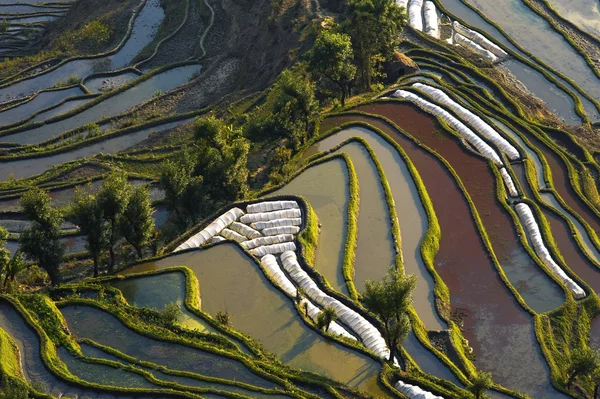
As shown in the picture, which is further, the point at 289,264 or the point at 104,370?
the point at 289,264

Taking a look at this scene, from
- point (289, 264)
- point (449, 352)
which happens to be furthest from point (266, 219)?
point (449, 352)

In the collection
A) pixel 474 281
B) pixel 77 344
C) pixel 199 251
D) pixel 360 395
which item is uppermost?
pixel 474 281

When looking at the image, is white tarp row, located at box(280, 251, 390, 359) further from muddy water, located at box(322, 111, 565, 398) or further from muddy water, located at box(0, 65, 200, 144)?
muddy water, located at box(0, 65, 200, 144)

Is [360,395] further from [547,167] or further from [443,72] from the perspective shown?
[443,72]

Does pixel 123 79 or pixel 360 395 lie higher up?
pixel 360 395

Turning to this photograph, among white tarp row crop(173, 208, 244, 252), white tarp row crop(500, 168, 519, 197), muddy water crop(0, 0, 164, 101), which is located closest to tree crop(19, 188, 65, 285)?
white tarp row crop(173, 208, 244, 252)

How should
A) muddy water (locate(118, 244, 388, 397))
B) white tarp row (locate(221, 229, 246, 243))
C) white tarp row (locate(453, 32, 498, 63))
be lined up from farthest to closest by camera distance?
white tarp row (locate(453, 32, 498, 63)), white tarp row (locate(221, 229, 246, 243)), muddy water (locate(118, 244, 388, 397))
